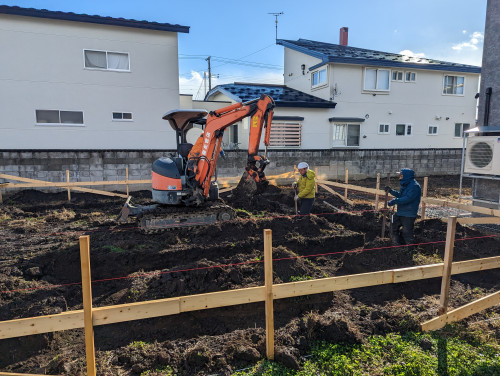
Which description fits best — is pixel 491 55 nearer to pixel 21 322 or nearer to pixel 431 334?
pixel 431 334

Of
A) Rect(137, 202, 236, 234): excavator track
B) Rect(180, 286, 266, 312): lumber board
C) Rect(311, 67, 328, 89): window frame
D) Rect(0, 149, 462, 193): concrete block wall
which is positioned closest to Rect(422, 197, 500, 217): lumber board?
Rect(137, 202, 236, 234): excavator track

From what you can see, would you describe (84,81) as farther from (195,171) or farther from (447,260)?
(447,260)

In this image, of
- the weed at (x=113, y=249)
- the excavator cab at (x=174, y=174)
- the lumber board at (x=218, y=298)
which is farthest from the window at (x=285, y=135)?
the lumber board at (x=218, y=298)

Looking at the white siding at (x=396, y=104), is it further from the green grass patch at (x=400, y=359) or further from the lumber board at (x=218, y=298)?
the lumber board at (x=218, y=298)

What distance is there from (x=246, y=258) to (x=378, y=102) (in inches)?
612

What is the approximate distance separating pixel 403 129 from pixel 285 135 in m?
7.51

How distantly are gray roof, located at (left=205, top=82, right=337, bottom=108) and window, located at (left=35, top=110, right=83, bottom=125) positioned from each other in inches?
274

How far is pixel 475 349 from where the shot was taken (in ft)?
11.3

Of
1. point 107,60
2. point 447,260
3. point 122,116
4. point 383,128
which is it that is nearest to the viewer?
point 447,260

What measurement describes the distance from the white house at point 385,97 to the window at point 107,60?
363 inches

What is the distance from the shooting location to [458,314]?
3816mm

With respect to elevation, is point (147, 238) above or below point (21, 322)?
below

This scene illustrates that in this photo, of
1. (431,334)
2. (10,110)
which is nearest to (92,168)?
(10,110)

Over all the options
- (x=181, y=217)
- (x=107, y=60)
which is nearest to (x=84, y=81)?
(x=107, y=60)
